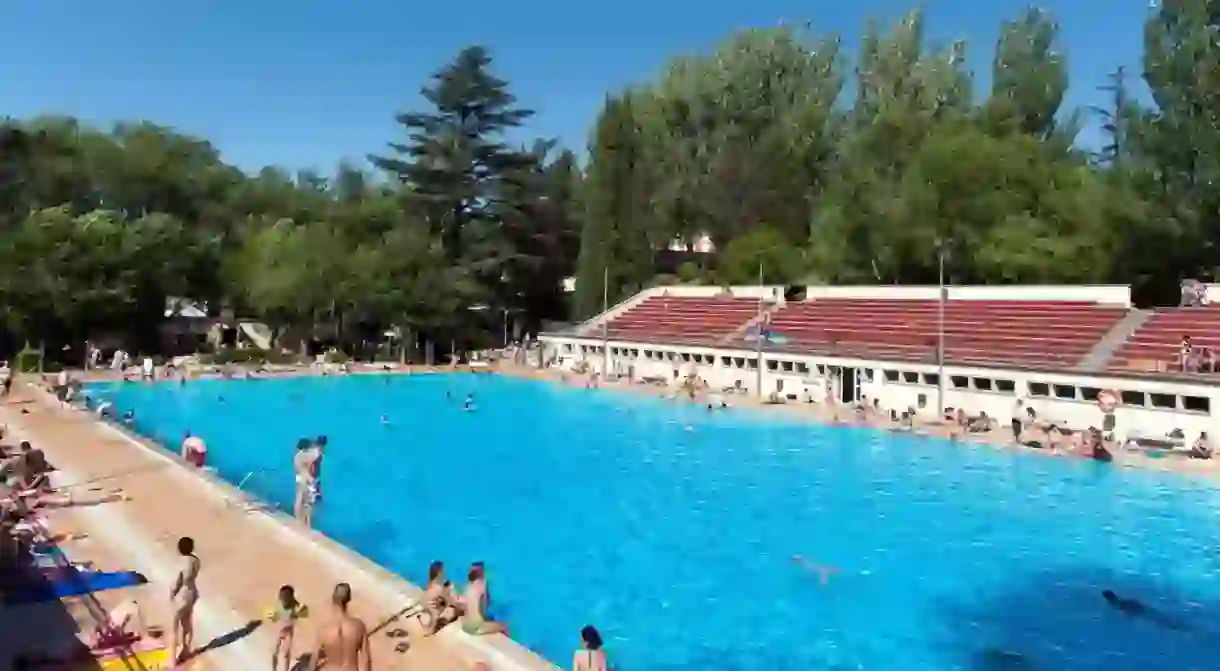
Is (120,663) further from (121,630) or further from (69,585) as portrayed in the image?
(69,585)

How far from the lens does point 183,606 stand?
959 cm

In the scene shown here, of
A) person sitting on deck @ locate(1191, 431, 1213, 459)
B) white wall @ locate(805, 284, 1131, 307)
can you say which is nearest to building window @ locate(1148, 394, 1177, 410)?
person sitting on deck @ locate(1191, 431, 1213, 459)

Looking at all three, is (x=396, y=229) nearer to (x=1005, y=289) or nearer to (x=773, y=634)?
(x=1005, y=289)

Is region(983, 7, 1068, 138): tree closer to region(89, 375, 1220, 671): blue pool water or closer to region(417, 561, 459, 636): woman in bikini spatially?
region(89, 375, 1220, 671): blue pool water

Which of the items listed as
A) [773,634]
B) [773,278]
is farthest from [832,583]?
[773,278]

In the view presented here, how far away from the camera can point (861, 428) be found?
30688 mm

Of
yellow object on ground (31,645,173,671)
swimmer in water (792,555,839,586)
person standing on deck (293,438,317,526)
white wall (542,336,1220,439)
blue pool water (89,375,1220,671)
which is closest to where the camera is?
yellow object on ground (31,645,173,671)

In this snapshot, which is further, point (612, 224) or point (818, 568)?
point (612, 224)

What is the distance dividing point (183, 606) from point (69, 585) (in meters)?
3.38

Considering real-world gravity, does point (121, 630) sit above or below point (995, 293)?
below

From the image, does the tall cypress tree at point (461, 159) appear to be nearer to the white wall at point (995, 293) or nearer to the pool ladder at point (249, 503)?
the white wall at point (995, 293)

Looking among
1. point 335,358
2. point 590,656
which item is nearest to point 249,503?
point 590,656

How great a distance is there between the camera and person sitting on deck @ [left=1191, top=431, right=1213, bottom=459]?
23.9 metres

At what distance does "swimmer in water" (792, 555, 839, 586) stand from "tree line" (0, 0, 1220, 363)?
28.4 meters
